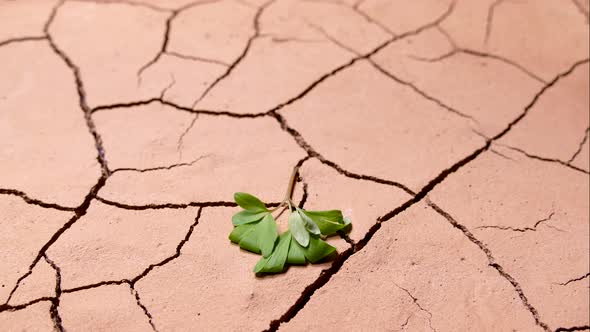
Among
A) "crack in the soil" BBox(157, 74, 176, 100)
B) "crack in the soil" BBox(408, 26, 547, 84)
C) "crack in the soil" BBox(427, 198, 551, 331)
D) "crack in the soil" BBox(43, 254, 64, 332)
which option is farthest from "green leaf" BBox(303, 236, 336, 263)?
"crack in the soil" BBox(408, 26, 547, 84)

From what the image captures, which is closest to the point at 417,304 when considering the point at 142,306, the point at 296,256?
the point at 296,256

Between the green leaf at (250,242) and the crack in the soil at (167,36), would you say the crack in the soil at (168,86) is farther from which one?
the green leaf at (250,242)

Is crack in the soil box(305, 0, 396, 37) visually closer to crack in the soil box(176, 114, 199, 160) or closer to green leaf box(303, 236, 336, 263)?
crack in the soil box(176, 114, 199, 160)

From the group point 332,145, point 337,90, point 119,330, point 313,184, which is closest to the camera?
point 119,330

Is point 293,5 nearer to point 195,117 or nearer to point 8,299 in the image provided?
point 195,117

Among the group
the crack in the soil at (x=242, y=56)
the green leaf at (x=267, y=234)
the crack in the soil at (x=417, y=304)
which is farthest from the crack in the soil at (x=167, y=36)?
the crack in the soil at (x=417, y=304)

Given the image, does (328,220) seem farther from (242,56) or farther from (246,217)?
(242,56)

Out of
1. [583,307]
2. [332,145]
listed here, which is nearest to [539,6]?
[332,145]
